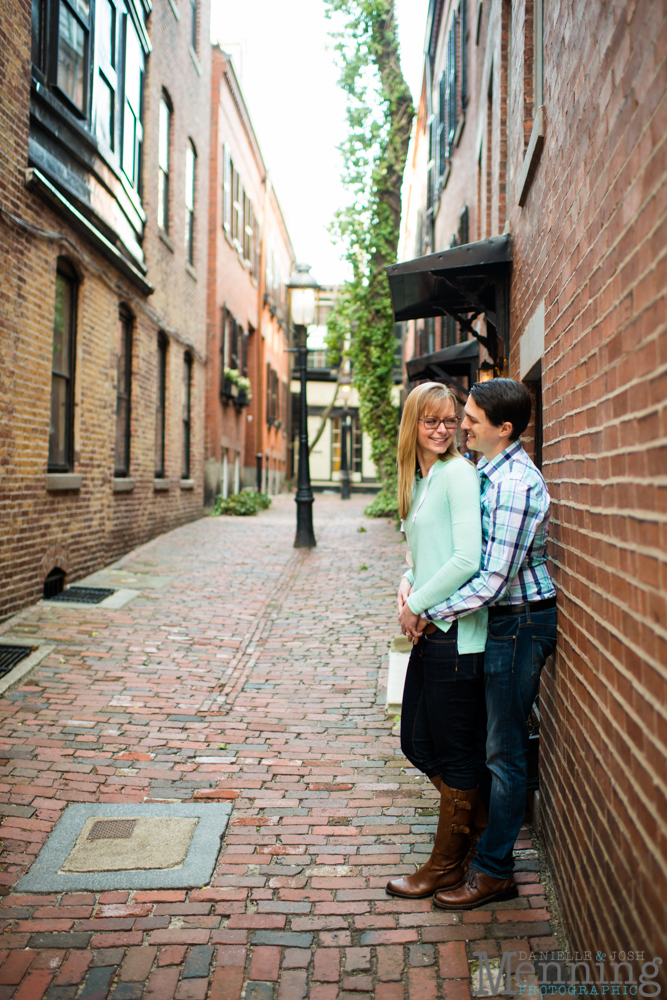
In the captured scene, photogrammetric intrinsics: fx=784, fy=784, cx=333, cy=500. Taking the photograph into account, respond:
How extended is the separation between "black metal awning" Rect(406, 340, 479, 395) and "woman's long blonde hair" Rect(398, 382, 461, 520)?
5546mm

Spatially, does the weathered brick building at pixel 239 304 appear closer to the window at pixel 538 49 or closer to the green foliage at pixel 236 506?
the green foliage at pixel 236 506

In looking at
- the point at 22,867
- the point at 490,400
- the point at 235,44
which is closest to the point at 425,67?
the point at 235,44

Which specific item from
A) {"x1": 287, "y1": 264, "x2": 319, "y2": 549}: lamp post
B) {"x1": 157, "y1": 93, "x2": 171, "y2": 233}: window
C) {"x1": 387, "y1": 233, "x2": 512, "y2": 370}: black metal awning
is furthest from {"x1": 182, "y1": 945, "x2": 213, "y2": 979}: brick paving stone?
{"x1": 157, "y1": 93, "x2": 171, "y2": 233}: window

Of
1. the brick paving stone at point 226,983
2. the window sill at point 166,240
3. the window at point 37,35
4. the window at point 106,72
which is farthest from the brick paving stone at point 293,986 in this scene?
the window sill at point 166,240

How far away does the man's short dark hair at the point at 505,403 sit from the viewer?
296cm

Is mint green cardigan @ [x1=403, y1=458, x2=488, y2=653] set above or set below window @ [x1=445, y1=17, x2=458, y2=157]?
below

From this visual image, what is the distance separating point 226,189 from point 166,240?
7.43 meters

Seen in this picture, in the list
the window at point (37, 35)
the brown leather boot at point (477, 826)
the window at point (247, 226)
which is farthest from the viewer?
the window at point (247, 226)

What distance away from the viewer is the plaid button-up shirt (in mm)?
2762

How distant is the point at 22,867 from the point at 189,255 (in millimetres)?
14008

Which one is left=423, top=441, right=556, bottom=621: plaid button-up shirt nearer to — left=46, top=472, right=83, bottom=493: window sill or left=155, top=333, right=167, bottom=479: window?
left=46, top=472, right=83, bottom=493: window sill

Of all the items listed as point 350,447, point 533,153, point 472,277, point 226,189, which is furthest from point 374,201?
point 350,447

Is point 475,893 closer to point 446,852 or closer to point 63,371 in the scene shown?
point 446,852

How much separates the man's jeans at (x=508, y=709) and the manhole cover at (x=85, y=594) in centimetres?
581
